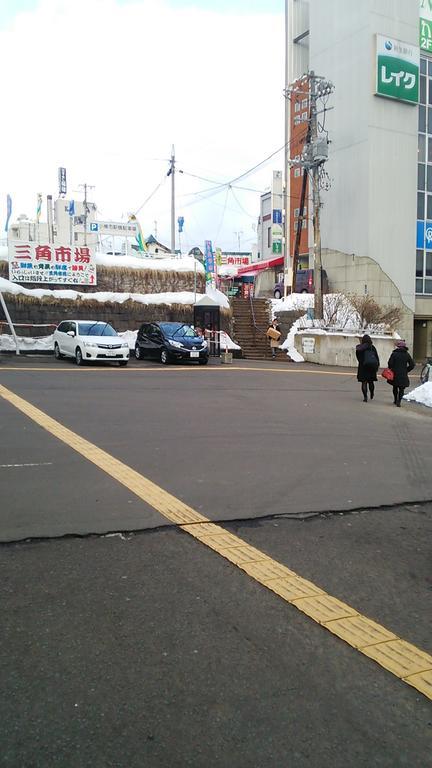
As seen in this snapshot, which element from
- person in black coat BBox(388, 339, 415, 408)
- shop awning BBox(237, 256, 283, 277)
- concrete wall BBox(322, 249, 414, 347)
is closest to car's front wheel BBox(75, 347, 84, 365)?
person in black coat BBox(388, 339, 415, 408)

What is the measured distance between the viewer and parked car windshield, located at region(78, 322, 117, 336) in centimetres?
2188

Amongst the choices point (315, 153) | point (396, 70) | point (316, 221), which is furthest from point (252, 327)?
point (396, 70)

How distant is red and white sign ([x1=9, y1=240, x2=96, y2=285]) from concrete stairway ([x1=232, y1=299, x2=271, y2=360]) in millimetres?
7722

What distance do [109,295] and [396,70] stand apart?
72.0 ft

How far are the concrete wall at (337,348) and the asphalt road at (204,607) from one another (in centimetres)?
1780

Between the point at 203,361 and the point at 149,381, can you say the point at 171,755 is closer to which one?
the point at 149,381

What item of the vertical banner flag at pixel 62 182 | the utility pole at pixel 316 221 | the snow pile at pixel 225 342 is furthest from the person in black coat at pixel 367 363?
the vertical banner flag at pixel 62 182

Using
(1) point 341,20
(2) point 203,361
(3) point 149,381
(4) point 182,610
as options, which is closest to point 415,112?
(1) point 341,20

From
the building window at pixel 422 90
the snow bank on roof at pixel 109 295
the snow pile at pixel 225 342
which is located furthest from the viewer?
the building window at pixel 422 90

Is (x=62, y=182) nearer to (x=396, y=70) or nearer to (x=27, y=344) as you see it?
(x=396, y=70)

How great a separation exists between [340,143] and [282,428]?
105ft

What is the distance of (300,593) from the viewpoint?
13.3 ft

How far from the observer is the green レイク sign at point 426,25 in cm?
3872

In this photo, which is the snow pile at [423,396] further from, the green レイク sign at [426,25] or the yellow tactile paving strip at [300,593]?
the green レイク sign at [426,25]
